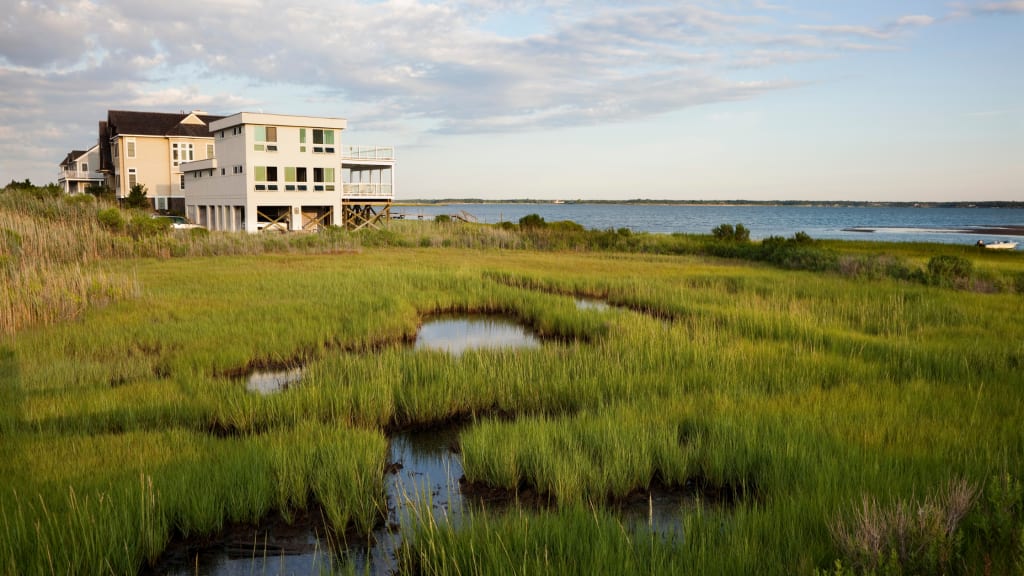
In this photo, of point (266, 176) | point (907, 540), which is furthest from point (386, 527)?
point (266, 176)

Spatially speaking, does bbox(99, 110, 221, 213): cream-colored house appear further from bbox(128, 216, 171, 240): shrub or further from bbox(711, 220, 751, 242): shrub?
bbox(711, 220, 751, 242): shrub

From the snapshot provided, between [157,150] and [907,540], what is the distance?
67.3 metres

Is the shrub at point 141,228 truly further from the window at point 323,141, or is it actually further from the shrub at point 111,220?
A: the window at point 323,141

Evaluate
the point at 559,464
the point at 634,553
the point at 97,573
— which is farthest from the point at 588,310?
the point at 97,573

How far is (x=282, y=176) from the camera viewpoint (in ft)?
148

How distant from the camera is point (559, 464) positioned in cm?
602

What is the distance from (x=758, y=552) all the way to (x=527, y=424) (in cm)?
320

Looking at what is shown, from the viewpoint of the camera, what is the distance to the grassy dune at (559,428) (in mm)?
4574

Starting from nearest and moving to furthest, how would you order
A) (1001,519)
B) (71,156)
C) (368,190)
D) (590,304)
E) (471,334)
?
(1001,519) < (471,334) < (590,304) < (368,190) < (71,156)

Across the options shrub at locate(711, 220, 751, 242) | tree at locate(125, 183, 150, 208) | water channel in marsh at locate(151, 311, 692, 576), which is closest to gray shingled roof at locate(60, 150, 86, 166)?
tree at locate(125, 183, 150, 208)

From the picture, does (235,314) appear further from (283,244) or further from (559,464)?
(283,244)

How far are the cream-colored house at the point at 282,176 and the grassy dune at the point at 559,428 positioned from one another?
31.0 m

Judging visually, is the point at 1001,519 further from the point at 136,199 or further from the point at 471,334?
the point at 136,199

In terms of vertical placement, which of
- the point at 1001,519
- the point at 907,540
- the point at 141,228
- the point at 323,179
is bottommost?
the point at 907,540
